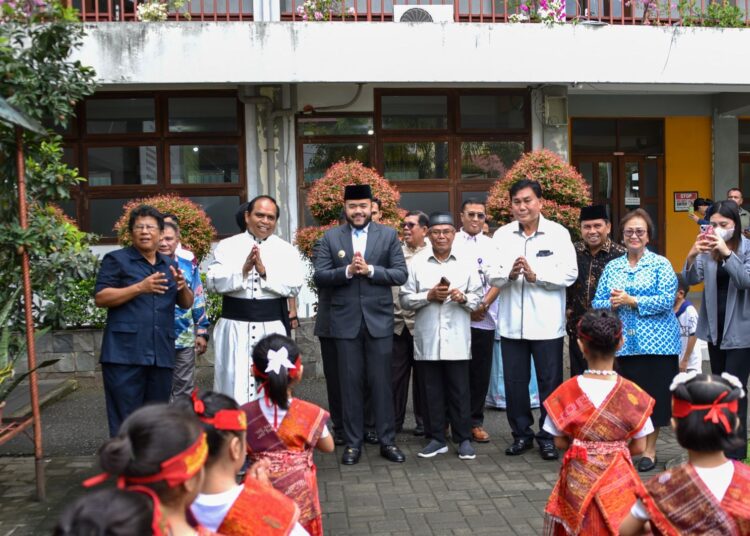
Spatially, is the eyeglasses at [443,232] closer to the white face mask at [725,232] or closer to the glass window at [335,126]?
the white face mask at [725,232]

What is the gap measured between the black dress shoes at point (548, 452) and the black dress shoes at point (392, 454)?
105cm

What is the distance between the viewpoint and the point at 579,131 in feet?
→ 43.9

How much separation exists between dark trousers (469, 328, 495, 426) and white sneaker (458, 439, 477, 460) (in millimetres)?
594

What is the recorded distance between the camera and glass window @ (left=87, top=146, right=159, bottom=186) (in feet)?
35.8

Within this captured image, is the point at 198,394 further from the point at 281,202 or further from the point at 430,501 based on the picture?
the point at 281,202

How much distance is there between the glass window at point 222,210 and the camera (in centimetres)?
1105

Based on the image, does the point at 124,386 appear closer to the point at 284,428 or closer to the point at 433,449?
the point at 284,428

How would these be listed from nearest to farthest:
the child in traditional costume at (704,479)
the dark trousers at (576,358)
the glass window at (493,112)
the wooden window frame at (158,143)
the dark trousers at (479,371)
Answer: the child in traditional costume at (704,479)
the dark trousers at (576,358)
the dark trousers at (479,371)
the wooden window frame at (158,143)
the glass window at (493,112)

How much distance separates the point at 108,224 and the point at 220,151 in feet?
6.01

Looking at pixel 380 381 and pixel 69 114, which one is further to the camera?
pixel 380 381

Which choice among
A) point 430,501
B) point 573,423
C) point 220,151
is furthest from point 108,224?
point 573,423

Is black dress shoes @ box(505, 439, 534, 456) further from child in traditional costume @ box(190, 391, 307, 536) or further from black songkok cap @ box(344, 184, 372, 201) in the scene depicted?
child in traditional costume @ box(190, 391, 307, 536)

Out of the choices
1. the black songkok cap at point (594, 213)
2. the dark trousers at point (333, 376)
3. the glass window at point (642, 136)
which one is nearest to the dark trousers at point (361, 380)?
the dark trousers at point (333, 376)

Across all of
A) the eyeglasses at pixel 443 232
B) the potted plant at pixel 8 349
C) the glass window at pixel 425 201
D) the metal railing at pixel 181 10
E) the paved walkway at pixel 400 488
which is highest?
the metal railing at pixel 181 10
